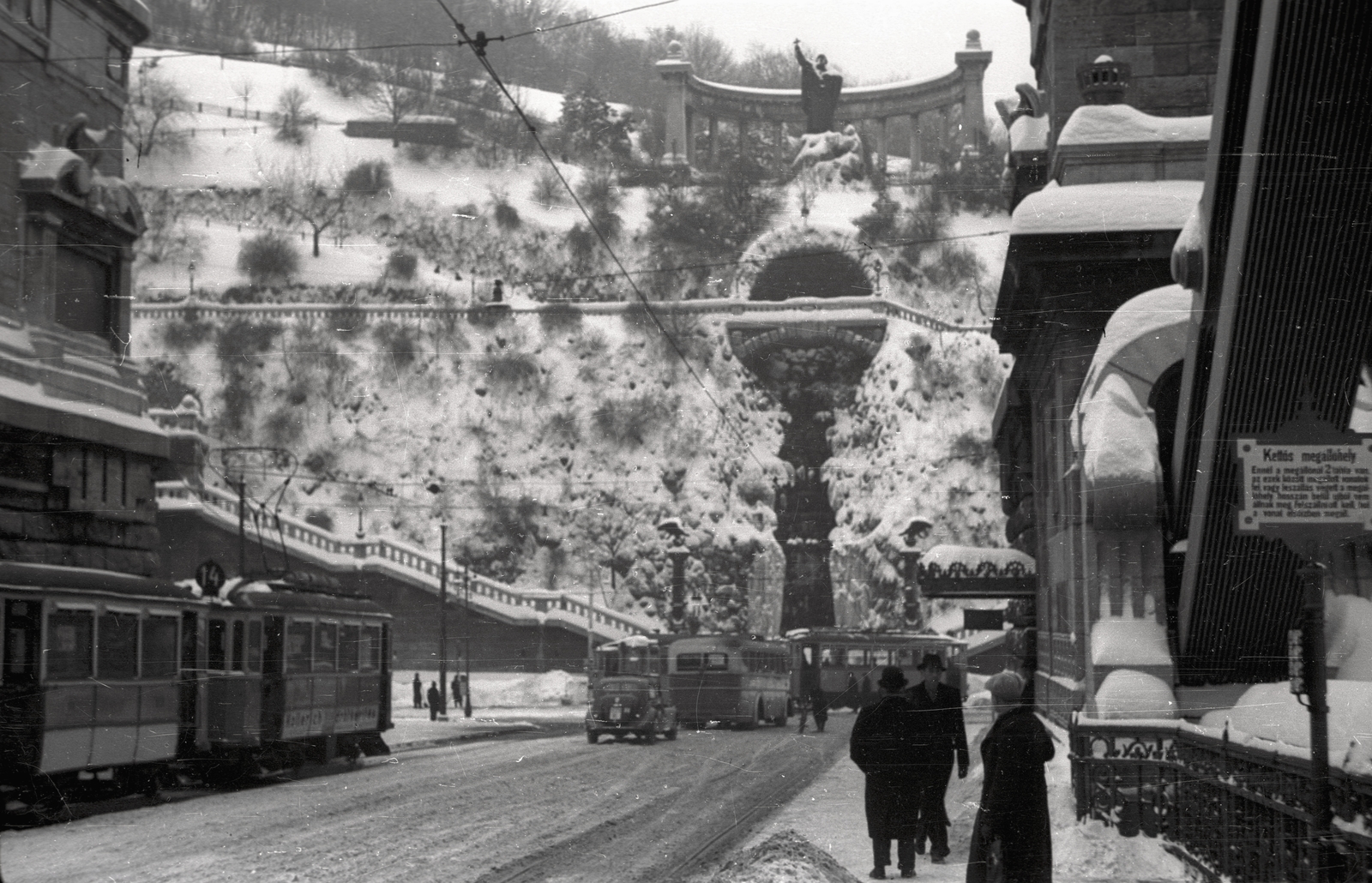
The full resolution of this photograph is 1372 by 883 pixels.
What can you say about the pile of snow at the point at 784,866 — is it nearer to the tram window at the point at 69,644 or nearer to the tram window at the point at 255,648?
the tram window at the point at 69,644

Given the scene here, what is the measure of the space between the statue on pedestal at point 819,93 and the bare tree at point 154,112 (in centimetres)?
826

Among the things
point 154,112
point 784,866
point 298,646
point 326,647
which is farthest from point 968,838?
point 154,112

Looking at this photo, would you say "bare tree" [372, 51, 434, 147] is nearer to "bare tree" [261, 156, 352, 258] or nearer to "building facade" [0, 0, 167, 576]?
"bare tree" [261, 156, 352, 258]

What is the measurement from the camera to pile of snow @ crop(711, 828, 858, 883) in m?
8.12

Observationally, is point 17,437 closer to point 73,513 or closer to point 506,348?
point 73,513

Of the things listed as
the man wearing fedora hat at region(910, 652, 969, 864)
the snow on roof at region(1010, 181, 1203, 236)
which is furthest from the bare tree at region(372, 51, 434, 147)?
the man wearing fedora hat at region(910, 652, 969, 864)

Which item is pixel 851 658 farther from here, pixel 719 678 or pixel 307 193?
pixel 307 193

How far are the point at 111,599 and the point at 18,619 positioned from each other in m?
1.66

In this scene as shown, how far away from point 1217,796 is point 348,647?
1566cm

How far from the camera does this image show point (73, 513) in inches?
698

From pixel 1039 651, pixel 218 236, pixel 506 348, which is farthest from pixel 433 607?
pixel 1039 651

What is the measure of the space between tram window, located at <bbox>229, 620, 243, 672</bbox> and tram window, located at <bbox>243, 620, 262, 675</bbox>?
0.10 meters

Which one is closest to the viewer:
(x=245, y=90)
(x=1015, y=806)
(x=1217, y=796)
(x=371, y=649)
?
(x=1015, y=806)

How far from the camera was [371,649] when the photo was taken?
77.0 ft
